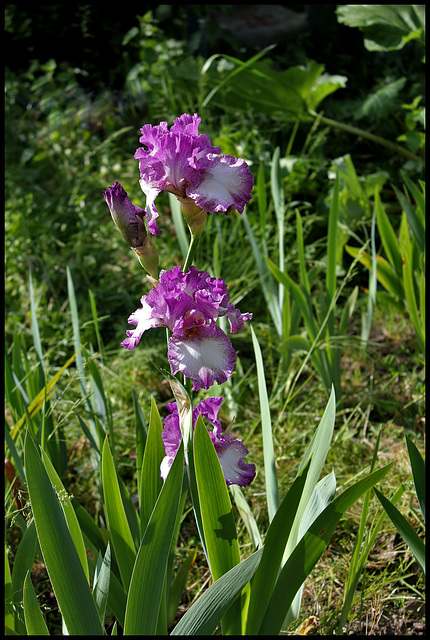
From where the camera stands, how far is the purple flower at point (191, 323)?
0.79 m

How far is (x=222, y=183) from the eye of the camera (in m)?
0.84

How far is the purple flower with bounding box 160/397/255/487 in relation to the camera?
0.93m

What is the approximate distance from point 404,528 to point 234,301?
1.15 metres

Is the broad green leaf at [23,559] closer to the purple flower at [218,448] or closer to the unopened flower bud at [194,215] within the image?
the purple flower at [218,448]

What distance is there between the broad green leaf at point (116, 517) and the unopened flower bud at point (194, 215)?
0.37 meters

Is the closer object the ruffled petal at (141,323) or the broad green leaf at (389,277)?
the ruffled petal at (141,323)

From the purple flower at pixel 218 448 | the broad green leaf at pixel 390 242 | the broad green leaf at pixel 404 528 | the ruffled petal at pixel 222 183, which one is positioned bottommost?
the broad green leaf at pixel 390 242

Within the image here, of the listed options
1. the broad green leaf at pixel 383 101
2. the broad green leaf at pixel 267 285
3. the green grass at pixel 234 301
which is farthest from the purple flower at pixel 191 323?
the broad green leaf at pixel 383 101

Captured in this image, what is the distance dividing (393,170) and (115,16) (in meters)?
1.88

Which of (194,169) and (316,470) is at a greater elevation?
(194,169)

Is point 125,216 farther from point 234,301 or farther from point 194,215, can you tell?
point 234,301

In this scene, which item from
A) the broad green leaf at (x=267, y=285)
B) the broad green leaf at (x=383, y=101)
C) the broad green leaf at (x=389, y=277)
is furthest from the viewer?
the broad green leaf at (x=383, y=101)

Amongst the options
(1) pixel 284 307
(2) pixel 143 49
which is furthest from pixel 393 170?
(2) pixel 143 49

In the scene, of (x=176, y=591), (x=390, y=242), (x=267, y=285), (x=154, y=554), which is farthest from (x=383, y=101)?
(x=154, y=554)
